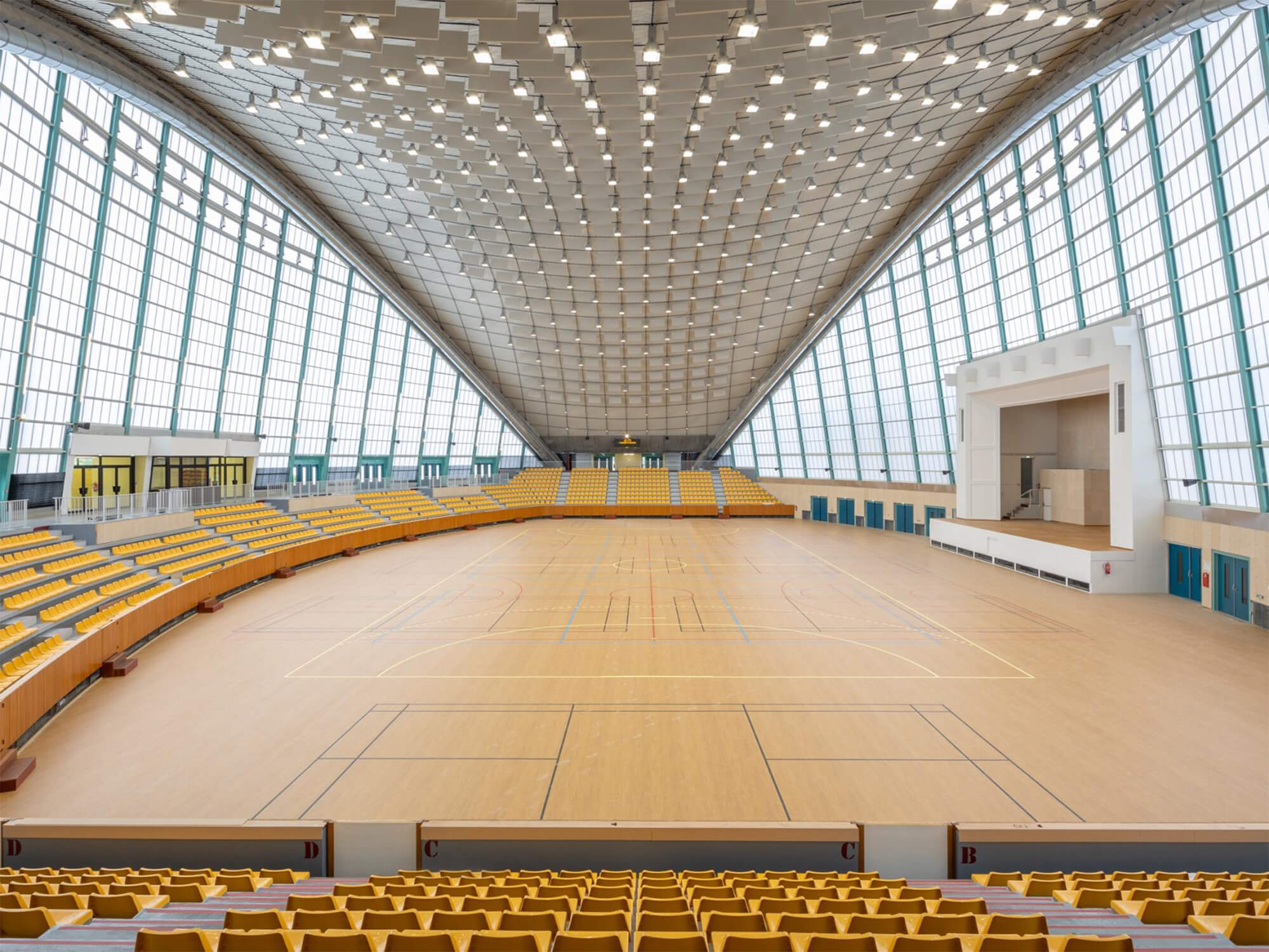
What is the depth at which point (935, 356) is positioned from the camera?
102 ft

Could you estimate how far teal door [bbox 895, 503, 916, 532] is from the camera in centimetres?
3450

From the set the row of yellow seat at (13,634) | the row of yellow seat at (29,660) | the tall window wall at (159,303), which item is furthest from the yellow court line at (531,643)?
the tall window wall at (159,303)

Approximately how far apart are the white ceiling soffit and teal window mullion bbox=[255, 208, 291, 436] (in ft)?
5.72

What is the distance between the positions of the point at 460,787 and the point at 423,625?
8.41 metres

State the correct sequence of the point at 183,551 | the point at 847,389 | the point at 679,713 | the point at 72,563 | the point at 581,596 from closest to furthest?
the point at 679,713
the point at 72,563
the point at 183,551
the point at 581,596
the point at 847,389

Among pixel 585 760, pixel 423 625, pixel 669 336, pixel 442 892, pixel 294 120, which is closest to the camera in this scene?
pixel 442 892

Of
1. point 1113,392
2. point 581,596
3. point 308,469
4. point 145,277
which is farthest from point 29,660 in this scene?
point 1113,392

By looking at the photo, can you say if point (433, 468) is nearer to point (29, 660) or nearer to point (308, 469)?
point (308, 469)

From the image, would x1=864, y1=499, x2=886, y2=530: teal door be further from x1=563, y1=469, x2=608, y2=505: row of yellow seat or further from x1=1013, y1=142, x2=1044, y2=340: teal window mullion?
x1=563, y1=469, x2=608, y2=505: row of yellow seat

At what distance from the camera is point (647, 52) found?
507 inches

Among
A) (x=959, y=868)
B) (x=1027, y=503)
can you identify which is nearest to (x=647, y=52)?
(x=959, y=868)

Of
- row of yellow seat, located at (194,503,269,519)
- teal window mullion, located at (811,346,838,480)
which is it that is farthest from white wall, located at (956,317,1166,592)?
row of yellow seat, located at (194,503,269,519)

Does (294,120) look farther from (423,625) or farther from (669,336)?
(669,336)

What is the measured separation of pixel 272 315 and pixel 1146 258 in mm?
31587
